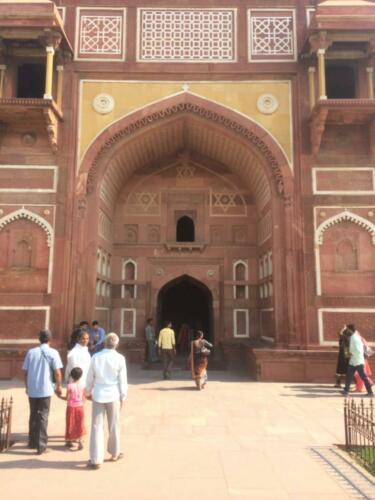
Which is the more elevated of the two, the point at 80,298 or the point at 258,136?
the point at 258,136

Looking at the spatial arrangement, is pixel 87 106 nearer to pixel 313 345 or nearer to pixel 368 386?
pixel 313 345

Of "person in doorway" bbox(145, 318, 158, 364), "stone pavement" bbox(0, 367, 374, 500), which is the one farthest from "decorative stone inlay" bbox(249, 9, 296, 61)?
"stone pavement" bbox(0, 367, 374, 500)


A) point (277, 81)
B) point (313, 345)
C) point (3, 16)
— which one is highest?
point (3, 16)

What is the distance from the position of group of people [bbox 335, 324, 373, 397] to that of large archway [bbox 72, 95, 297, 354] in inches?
66.5

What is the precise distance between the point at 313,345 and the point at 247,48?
272 inches

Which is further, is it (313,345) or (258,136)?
(258,136)

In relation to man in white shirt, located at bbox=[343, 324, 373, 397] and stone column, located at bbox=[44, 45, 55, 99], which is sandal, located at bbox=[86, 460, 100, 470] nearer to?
man in white shirt, located at bbox=[343, 324, 373, 397]

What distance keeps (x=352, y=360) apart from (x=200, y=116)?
622cm

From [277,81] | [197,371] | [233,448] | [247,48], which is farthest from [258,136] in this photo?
[233,448]

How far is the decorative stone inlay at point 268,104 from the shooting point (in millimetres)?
10266

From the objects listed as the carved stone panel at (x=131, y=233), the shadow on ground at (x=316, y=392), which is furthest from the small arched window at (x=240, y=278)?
the shadow on ground at (x=316, y=392)

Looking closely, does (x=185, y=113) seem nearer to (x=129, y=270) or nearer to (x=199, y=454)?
(x=129, y=270)

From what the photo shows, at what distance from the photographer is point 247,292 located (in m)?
11.9

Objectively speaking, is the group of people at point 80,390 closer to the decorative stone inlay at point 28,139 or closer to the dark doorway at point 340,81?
the decorative stone inlay at point 28,139
